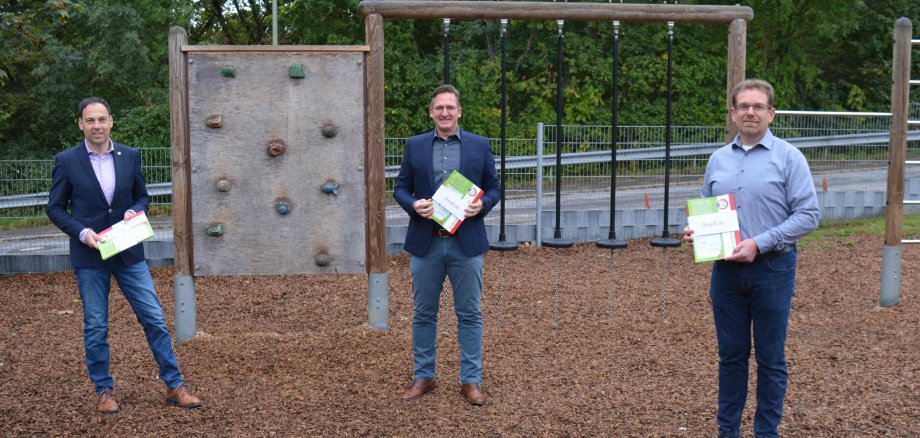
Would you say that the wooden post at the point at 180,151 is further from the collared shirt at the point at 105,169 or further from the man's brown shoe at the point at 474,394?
the man's brown shoe at the point at 474,394

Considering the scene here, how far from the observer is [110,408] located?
5473mm

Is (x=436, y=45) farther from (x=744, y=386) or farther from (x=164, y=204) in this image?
(x=744, y=386)

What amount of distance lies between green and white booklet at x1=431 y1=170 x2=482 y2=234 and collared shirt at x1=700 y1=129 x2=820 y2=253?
1433 mm

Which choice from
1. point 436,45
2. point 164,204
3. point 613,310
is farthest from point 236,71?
point 436,45

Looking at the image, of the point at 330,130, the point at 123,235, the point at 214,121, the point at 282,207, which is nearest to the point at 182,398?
the point at 123,235

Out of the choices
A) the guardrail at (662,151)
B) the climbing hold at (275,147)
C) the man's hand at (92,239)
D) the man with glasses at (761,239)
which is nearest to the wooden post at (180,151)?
the climbing hold at (275,147)

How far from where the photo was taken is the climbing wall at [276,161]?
6848mm

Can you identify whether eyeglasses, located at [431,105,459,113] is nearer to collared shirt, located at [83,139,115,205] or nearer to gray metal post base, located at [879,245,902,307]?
collared shirt, located at [83,139,115,205]

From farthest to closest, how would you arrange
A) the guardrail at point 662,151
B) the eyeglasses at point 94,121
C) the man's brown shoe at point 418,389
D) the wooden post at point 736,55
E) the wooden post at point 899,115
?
the guardrail at point 662,151
the wooden post at point 899,115
the wooden post at point 736,55
the man's brown shoe at point 418,389
the eyeglasses at point 94,121

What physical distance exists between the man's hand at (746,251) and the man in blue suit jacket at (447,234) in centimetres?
152

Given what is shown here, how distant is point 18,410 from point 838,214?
38.3ft

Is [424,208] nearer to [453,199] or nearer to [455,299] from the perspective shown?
[453,199]

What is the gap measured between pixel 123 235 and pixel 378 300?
2.33 meters

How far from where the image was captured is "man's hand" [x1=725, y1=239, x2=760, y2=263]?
4438mm
